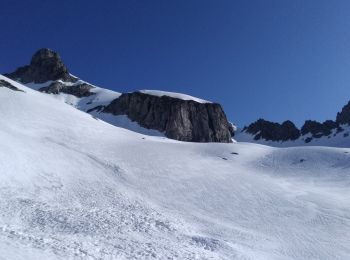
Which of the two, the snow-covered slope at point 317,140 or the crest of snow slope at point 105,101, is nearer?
the crest of snow slope at point 105,101

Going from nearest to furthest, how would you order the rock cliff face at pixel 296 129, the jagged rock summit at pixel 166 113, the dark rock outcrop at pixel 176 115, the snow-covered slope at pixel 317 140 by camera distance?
the dark rock outcrop at pixel 176 115 < the jagged rock summit at pixel 166 113 < the snow-covered slope at pixel 317 140 < the rock cliff face at pixel 296 129

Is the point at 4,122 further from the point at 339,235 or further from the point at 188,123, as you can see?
the point at 188,123

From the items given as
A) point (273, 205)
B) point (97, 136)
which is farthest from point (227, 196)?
point (97, 136)

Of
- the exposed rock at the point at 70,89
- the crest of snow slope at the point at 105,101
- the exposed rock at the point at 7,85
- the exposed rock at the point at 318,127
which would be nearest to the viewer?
the exposed rock at the point at 7,85

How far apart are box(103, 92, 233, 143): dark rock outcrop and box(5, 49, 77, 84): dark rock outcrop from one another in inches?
1775

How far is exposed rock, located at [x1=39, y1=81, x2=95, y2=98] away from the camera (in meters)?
137

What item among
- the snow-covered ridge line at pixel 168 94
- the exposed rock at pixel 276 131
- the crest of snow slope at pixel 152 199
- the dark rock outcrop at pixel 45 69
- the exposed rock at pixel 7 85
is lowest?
the crest of snow slope at pixel 152 199

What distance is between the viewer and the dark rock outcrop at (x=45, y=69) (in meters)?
152

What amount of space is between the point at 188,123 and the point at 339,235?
80989mm

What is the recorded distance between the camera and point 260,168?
42.1 metres

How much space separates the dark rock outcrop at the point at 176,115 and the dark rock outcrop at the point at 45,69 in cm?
4507

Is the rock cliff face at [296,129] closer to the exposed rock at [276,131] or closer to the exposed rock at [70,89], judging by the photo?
the exposed rock at [276,131]

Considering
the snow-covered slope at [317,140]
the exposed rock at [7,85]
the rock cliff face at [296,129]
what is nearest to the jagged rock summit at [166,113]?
the exposed rock at [7,85]

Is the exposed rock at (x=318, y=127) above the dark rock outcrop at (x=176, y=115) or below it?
above
